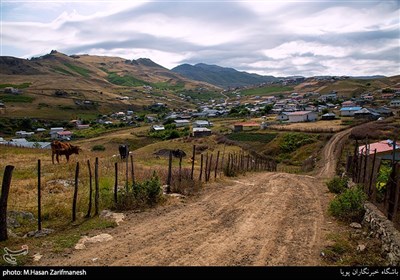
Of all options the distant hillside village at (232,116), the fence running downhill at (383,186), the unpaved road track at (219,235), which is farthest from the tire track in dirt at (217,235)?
the distant hillside village at (232,116)

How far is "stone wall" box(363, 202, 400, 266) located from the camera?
8.23 m

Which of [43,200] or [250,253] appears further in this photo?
[43,200]

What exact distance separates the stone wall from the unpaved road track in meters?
1.40

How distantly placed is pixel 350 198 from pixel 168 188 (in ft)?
25.5

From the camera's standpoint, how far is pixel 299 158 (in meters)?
60.9

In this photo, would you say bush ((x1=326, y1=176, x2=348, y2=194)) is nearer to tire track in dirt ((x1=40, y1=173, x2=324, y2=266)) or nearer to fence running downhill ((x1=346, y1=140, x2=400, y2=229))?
fence running downhill ((x1=346, y1=140, x2=400, y2=229))

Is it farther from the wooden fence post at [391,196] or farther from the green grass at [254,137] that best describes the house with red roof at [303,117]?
the wooden fence post at [391,196]

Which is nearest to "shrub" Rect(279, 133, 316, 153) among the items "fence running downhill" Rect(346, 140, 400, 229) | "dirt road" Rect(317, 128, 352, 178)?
"dirt road" Rect(317, 128, 352, 178)

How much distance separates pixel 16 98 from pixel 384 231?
15712 cm

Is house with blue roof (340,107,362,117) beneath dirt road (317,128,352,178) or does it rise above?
above

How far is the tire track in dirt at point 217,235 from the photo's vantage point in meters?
8.65
